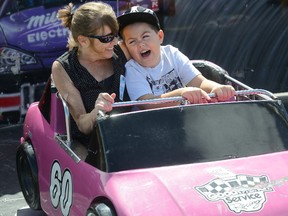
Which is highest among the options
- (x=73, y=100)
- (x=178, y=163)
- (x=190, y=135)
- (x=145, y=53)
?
(x=145, y=53)

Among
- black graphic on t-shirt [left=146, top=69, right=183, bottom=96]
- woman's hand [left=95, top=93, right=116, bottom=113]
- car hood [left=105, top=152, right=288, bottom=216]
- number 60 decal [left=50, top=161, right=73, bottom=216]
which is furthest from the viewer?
black graphic on t-shirt [left=146, top=69, right=183, bottom=96]

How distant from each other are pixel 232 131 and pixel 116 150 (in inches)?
26.9

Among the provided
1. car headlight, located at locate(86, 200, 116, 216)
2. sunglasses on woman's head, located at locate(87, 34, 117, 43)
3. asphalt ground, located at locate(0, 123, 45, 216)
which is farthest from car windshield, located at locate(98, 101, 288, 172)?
asphalt ground, located at locate(0, 123, 45, 216)

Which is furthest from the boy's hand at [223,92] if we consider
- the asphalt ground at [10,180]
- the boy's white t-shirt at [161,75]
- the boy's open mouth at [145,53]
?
the asphalt ground at [10,180]

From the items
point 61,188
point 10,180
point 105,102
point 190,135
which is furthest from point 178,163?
point 10,180

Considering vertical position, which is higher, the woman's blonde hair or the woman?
the woman's blonde hair

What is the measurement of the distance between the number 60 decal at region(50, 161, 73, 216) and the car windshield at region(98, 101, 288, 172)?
0.41 meters

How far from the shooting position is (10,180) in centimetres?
539

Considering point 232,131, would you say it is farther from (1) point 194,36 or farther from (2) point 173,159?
(1) point 194,36

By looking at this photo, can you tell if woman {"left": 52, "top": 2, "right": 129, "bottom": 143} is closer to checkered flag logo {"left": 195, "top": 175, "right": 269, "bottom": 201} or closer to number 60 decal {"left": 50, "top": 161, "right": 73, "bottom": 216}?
number 60 decal {"left": 50, "top": 161, "right": 73, "bottom": 216}

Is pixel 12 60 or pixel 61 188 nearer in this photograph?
pixel 61 188

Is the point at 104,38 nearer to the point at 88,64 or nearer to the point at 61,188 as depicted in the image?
the point at 88,64

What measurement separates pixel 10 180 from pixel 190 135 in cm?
257

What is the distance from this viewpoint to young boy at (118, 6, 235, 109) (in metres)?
3.94
